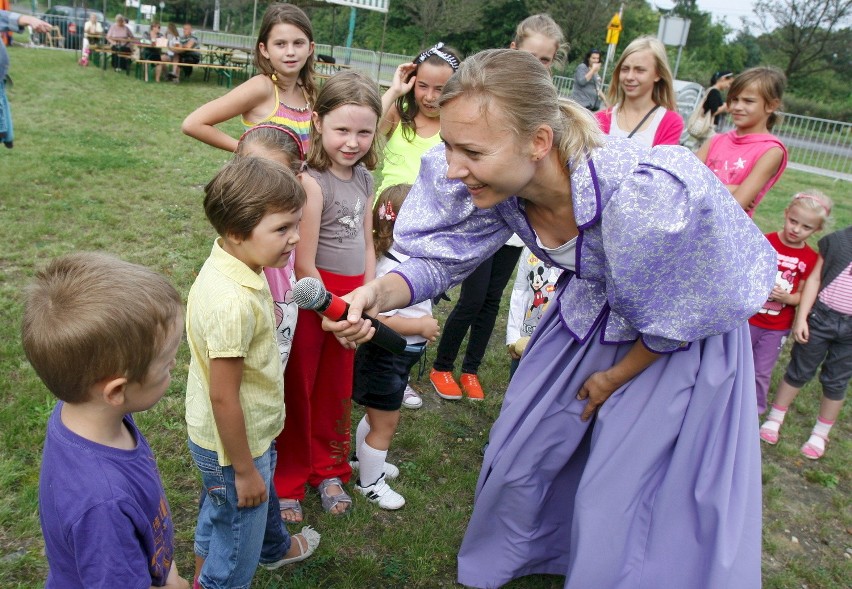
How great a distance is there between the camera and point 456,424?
12.6 ft

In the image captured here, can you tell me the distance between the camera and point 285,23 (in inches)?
129

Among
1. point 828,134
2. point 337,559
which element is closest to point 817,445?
point 337,559

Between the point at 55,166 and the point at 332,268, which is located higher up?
the point at 332,268

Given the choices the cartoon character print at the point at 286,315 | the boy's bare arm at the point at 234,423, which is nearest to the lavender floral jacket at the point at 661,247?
the cartoon character print at the point at 286,315

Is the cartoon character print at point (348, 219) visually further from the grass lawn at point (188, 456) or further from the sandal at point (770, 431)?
the sandal at point (770, 431)

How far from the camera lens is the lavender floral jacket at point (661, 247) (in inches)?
72.2

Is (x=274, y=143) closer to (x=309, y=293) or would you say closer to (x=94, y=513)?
(x=309, y=293)

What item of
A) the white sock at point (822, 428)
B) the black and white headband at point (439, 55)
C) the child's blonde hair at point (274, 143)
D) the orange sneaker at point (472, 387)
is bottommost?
the orange sneaker at point (472, 387)

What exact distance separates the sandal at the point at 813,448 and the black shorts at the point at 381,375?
2682 mm

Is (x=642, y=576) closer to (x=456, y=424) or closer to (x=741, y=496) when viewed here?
(x=741, y=496)

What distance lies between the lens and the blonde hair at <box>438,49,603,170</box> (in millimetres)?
1885

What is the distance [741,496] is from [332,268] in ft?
5.48

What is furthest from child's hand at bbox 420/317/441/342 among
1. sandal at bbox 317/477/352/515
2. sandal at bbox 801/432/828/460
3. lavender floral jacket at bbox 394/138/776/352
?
sandal at bbox 801/432/828/460

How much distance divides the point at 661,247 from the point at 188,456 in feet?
7.61
